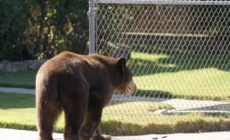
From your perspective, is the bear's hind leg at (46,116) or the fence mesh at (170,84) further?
the fence mesh at (170,84)

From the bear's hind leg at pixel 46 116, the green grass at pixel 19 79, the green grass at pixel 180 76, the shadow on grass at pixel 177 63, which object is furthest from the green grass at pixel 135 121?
the shadow on grass at pixel 177 63

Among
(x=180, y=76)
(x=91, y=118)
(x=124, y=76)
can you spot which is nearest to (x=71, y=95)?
(x=91, y=118)

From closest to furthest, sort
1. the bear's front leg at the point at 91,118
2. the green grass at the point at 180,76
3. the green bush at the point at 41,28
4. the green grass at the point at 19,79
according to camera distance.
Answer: the bear's front leg at the point at 91,118 < the green grass at the point at 180,76 < the green grass at the point at 19,79 < the green bush at the point at 41,28

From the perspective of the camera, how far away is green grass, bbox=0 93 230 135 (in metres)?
9.09

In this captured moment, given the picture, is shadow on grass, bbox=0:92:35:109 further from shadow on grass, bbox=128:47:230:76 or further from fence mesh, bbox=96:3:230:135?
shadow on grass, bbox=128:47:230:76

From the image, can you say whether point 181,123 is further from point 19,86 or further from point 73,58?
point 19,86

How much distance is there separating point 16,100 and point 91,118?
4450 mm

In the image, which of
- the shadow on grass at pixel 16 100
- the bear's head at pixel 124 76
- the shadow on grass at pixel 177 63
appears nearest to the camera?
the bear's head at pixel 124 76

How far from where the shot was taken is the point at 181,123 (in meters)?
9.35

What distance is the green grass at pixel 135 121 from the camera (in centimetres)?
909

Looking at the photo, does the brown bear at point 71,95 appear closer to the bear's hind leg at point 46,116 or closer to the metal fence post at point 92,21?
the bear's hind leg at point 46,116

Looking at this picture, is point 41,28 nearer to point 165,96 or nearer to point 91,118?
point 165,96

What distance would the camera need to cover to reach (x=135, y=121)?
9.29m

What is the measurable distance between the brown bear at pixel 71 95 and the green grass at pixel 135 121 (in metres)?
1.25
